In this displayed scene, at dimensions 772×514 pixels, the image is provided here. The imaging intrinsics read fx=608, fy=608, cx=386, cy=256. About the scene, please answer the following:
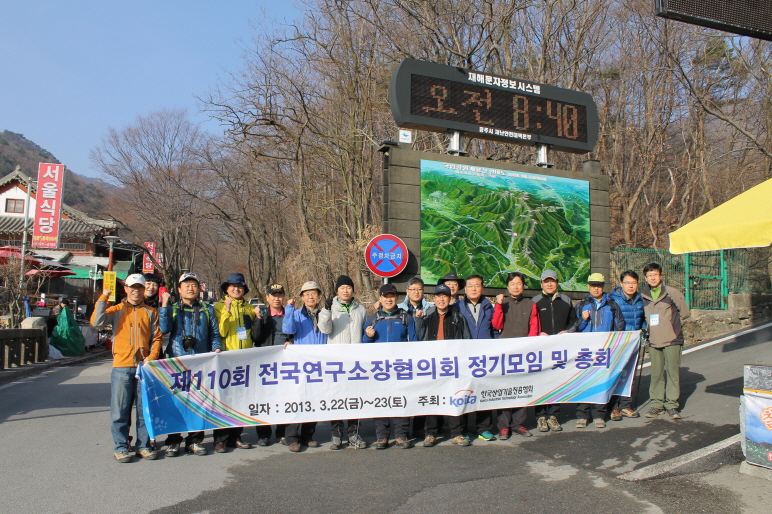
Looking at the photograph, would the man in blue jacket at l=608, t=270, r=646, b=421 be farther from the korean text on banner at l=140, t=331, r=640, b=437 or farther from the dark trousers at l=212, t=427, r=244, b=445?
the dark trousers at l=212, t=427, r=244, b=445

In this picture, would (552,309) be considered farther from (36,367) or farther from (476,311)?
(36,367)

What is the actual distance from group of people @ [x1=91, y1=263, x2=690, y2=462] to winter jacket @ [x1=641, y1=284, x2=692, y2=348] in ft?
0.04

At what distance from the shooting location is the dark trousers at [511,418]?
6752mm

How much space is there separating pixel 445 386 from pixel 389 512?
7.33ft

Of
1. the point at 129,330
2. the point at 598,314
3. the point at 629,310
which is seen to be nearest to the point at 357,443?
the point at 129,330

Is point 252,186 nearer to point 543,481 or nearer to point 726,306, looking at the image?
point 726,306

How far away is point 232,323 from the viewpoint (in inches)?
256

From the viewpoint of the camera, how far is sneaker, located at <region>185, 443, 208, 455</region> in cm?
607

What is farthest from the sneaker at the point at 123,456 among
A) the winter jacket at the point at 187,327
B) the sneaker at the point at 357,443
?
the sneaker at the point at 357,443

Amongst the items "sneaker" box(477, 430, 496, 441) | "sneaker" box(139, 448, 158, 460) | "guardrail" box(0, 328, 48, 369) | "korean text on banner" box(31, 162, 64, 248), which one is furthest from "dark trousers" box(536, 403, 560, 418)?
"korean text on banner" box(31, 162, 64, 248)

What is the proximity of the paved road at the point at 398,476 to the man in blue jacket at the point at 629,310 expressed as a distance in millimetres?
297

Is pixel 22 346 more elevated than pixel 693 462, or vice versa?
pixel 22 346

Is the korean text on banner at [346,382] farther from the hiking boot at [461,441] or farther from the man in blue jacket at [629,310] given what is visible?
the man in blue jacket at [629,310]

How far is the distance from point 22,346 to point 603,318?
44.6 feet
